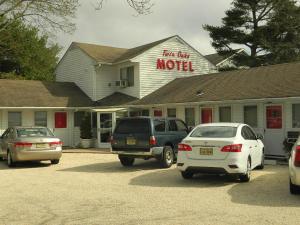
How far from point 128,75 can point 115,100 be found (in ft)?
7.16

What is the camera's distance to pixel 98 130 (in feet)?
91.0

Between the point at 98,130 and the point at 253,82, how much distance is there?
10120 mm

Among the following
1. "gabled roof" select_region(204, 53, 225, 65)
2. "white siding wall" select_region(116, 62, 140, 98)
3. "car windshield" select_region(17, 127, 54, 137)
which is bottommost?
"car windshield" select_region(17, 127, 54, 137)

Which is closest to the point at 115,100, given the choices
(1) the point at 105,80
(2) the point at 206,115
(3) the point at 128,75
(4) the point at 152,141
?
(3) the point at 128,75

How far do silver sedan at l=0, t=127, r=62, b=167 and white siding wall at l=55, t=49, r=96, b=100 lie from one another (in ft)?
43.8

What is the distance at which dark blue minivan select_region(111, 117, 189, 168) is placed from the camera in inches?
615

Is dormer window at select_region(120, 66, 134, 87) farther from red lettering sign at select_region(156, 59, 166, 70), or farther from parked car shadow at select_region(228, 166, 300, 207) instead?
parked car shadow at select_region(228, 166, 300, 207)

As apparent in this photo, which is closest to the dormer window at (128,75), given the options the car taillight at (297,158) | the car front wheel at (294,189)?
the car front wheel at (294,189)

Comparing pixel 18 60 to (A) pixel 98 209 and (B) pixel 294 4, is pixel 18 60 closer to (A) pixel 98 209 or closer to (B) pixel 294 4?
(B) pixel 294 4

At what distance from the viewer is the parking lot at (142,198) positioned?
786cm

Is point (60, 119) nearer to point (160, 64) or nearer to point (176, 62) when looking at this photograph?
point (160, 64)

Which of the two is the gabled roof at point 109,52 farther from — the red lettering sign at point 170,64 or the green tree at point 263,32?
the green tree at point 263,32

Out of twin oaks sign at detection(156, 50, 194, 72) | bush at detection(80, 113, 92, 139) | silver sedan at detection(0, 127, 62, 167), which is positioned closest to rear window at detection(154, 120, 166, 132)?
silver sedan at detection(0, 127, 62, 167)

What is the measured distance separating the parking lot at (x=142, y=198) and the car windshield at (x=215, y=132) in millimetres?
1259
